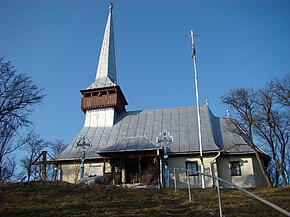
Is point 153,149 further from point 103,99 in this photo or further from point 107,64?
point 107,64

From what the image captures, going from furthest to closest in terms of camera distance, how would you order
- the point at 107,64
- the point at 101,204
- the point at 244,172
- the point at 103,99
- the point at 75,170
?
the point at 107,64
the point at 103,99
the point at 75,170
the point at 244,172
the point at 101,204

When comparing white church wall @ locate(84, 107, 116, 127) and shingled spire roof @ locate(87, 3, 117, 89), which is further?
shingled spire roof @ locate(87, 3, 117, 89)

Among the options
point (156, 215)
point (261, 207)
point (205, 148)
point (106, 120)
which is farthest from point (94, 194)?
point (106, 120)

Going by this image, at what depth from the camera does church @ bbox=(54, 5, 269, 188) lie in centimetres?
2055

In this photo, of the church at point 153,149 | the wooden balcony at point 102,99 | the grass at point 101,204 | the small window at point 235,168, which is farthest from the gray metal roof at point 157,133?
the grass at point 101,204

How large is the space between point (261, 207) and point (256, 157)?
37.4ft

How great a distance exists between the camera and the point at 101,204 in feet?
35.3

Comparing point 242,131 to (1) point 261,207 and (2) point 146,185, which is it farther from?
(1) point 261,207

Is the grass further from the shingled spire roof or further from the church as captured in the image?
the shingled spire roof

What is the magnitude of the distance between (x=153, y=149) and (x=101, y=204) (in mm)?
9552

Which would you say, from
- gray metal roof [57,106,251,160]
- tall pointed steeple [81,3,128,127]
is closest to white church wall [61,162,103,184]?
gray metal roof [57,106,251,160]

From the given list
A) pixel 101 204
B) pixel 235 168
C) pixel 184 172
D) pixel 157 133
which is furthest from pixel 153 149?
pixel 101 204

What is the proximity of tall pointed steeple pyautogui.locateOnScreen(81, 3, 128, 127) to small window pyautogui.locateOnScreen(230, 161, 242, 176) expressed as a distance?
10854 mm

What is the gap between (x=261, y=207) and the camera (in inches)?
391
